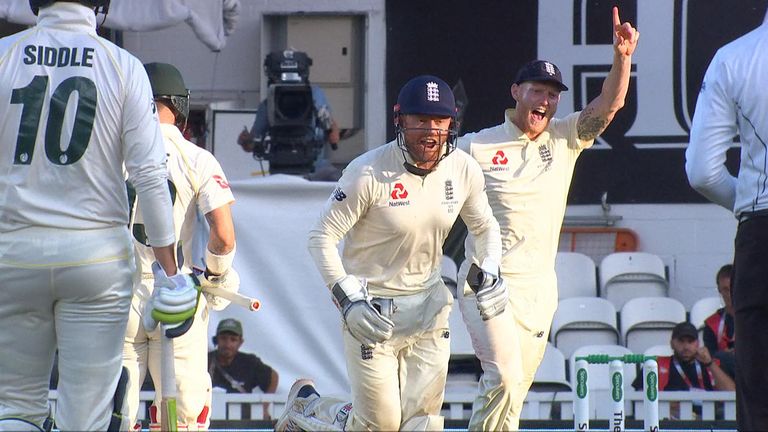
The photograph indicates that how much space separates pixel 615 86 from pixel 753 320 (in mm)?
2097

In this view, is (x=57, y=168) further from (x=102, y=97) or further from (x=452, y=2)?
(x=452, y=2)

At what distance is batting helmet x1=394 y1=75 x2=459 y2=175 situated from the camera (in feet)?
18.7

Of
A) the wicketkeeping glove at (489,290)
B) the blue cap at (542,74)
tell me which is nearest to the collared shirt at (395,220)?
the wicketkeeping glove at (489,290)

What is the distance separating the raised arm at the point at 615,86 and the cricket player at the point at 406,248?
3.27 ft

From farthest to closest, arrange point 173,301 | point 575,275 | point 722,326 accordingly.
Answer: point 575,275, point 722,326, point 173,301

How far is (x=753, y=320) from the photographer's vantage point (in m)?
4.70

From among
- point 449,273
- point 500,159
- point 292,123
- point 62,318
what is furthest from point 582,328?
point 62,318

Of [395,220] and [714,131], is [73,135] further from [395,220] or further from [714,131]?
[714,131]

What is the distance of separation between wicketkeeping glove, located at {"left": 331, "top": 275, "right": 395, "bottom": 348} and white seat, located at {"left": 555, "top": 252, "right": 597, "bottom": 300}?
4.30 meters

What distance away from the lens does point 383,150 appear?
19.1 feet

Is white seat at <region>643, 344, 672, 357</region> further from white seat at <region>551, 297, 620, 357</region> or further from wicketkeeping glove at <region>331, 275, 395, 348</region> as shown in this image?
wicketkeeping glove at <region>331, 275, 395, 348</region>

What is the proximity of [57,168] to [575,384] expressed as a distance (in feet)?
11.9

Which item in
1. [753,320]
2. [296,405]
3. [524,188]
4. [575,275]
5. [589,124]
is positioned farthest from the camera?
[575,275]

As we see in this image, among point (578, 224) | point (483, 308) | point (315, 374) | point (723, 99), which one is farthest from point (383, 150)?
point (578, 224)
